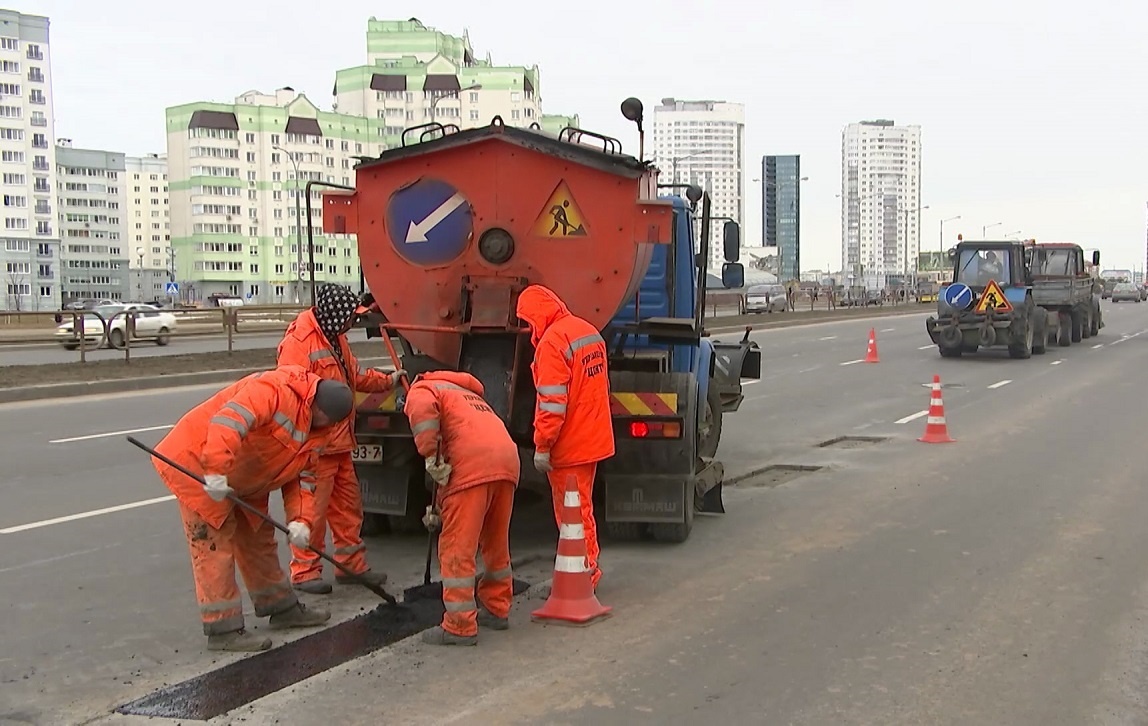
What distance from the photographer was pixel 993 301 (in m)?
23.3

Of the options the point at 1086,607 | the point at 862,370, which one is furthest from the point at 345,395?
the point at 862,370

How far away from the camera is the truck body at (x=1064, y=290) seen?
26875mm

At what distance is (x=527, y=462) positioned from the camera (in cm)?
673

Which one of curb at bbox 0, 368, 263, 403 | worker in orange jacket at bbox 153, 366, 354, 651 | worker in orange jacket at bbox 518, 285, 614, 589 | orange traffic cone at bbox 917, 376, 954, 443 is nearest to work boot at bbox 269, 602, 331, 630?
worker in orange jacket at bbox 153, 366, 354, 651

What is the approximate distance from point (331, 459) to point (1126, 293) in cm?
8139

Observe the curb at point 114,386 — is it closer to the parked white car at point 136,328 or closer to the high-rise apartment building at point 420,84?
the parked white car at point 136,328

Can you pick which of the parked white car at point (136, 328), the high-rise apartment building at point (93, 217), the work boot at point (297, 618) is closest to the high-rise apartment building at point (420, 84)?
the high-rise apartment building at point (93, 217)

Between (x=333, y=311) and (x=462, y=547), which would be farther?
(x=333, y=311)

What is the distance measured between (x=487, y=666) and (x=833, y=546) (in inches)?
125

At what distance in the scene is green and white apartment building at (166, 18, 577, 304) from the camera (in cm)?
11656

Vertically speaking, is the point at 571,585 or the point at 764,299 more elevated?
the point at 764,299

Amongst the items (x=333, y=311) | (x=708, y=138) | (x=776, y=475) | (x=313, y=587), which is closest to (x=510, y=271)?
(x=333, y=311)

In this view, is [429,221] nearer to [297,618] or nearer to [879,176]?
[297,618]

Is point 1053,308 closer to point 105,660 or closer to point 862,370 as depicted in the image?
point 862,370
